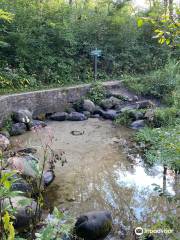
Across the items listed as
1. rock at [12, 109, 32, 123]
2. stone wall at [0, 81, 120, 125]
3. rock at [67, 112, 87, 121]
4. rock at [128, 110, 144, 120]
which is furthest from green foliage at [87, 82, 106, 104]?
rock at [12, 109, 32, 123]

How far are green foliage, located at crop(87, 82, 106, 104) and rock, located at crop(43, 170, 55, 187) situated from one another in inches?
223

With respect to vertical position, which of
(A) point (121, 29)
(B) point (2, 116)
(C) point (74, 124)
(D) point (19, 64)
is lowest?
(C) point (74, 124)

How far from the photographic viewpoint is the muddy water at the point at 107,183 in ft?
14.5

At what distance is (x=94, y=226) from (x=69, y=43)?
30.4 feet

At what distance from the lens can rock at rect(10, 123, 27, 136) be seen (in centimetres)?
793

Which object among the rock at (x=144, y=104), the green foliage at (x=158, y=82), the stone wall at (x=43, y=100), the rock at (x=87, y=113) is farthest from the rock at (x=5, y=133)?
the green foliage at (x=158, y=82)

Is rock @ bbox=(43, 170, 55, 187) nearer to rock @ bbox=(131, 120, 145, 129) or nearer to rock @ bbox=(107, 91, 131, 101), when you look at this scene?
rock @ bbox=(131, 120, 145, 129)

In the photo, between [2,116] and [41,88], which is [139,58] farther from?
[2,116]

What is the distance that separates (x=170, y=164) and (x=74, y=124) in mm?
4339

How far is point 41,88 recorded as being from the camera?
404 inches

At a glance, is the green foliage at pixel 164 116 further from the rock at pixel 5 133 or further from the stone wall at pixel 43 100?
the rock at pixel 5 133

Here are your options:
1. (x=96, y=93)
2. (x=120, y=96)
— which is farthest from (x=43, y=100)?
(x=120, y=96)

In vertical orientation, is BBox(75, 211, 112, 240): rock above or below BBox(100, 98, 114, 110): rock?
above

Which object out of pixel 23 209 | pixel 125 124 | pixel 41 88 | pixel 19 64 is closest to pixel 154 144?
pixel 125 124
